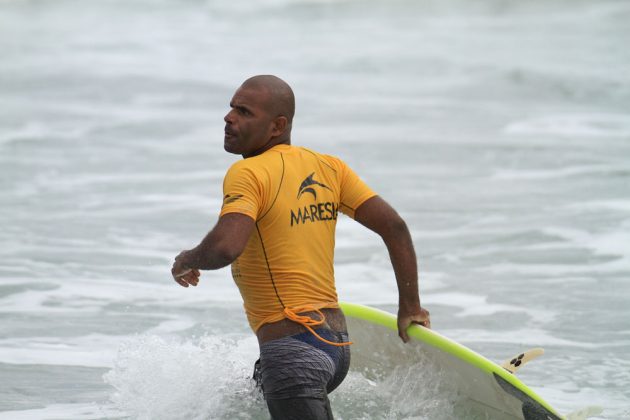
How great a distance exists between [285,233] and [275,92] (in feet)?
1.62

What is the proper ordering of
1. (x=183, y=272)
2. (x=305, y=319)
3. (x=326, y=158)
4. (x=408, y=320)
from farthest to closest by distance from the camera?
(x=408, y=320), (x=326, y=158), (x=305, y=319), (x=183, y=272)

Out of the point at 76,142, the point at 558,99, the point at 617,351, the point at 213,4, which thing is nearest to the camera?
the point at 617,351

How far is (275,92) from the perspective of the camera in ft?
12.7

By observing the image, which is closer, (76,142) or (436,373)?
(436,373)

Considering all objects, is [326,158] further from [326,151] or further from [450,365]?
[326,151]

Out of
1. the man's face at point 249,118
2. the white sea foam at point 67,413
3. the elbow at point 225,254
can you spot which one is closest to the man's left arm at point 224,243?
Answer: the elbow at point 225,254

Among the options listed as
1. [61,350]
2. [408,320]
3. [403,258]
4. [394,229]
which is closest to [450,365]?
[408,320]

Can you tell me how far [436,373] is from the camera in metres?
4.52

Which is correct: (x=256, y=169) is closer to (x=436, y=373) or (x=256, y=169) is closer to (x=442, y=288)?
(x=436, y=373)

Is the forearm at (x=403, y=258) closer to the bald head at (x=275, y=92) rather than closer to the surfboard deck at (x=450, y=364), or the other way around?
the surfboard deck at (x=450, y=364)

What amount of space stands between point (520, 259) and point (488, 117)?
7.14 meters

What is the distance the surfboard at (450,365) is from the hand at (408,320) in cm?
3

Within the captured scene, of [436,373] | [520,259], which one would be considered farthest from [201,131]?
[436,373]

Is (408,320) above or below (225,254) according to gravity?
below
